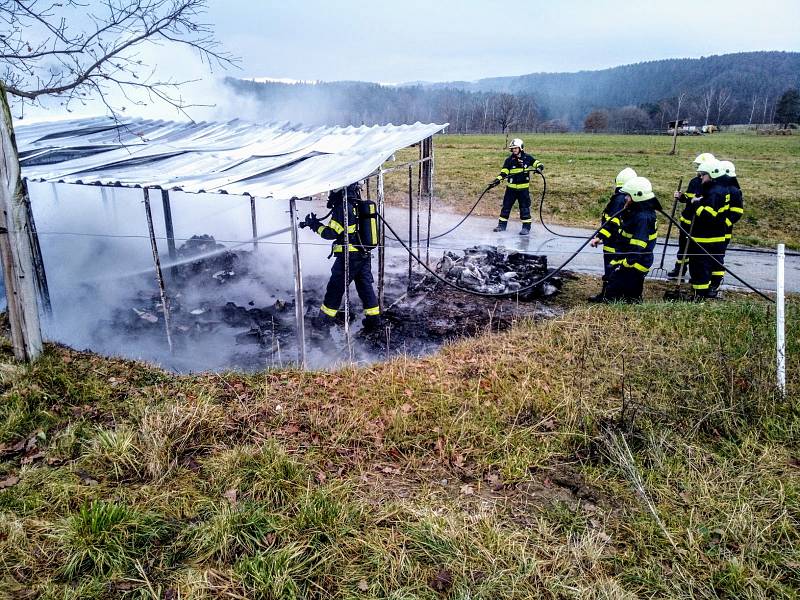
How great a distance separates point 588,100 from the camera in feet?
437

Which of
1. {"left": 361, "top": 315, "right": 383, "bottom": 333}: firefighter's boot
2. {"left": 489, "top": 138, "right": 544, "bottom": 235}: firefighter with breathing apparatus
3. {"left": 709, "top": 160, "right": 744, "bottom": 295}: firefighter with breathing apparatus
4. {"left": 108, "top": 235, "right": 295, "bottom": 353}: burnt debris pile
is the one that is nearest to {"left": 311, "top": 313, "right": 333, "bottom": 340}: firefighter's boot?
{"left": 108, "top": 235, "right": 295, "bottom": 353}: burnt debris pile

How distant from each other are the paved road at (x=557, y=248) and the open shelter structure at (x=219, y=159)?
2.55 meters

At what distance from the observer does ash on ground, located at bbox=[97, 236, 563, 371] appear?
6961 mm

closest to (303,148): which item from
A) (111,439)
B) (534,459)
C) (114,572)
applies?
(111,439)

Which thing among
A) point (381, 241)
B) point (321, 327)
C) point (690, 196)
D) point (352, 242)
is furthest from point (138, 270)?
point (690, 196)

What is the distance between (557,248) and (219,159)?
7069 millimetres

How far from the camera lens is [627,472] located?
12.3 feet

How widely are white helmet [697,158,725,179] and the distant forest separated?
84.3 feet

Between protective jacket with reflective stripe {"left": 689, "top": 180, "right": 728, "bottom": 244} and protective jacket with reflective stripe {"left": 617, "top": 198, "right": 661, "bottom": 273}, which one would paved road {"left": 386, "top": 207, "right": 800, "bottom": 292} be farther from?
protective jacket with reflective stripe {"left": 617, "top": 198, "right": 661, "bottom": 273}

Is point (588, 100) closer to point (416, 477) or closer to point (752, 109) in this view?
point (752, 109)

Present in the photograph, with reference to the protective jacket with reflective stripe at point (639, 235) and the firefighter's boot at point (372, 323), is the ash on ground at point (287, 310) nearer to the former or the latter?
the firefighter's boot at point (372, 323)

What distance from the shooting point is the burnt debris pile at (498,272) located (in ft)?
28.1

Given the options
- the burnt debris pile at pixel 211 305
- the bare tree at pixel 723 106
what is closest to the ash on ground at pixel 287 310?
the burnt debris pile at pixel 211 305

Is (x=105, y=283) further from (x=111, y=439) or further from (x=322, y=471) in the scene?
(x=322, y=471)
